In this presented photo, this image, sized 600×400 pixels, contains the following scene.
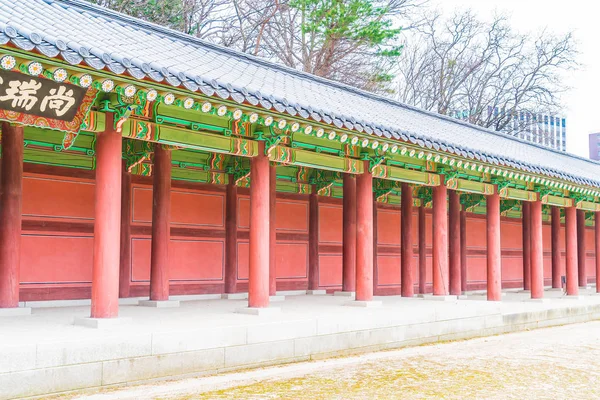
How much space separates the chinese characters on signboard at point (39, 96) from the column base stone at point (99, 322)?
238cm

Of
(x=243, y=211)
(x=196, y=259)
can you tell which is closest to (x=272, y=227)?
(x=243, y=211)

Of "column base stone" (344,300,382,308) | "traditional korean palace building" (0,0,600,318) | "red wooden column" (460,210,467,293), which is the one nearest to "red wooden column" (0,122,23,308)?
"traditional korean palace building" (0,0,600,318)

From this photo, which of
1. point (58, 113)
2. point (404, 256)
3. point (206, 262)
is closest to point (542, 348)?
point (404, 256)

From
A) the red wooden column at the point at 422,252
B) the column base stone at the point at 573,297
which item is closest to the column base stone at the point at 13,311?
the red wooden column at the point at 422,252

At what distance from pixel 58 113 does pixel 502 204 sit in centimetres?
1535

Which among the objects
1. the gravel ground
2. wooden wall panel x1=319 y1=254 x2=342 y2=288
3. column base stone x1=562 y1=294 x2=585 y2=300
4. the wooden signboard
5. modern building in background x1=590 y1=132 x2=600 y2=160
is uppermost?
modern building in background x1=590 y1=132 x2=600 y2=160

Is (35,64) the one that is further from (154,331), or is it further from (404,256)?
(404,256)

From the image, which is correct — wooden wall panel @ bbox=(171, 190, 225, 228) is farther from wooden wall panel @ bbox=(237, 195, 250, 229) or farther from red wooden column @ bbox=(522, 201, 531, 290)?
red wooden column @ bbox=(522, 201, 531, 290)

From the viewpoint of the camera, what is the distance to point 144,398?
A: 21.5ft

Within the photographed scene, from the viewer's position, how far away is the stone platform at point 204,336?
642cm

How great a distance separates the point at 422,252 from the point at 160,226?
8.17 m

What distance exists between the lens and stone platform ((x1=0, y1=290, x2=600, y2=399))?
6.42m

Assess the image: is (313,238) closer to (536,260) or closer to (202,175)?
(202,175)

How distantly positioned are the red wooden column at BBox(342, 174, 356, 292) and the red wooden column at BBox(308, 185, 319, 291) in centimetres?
85
